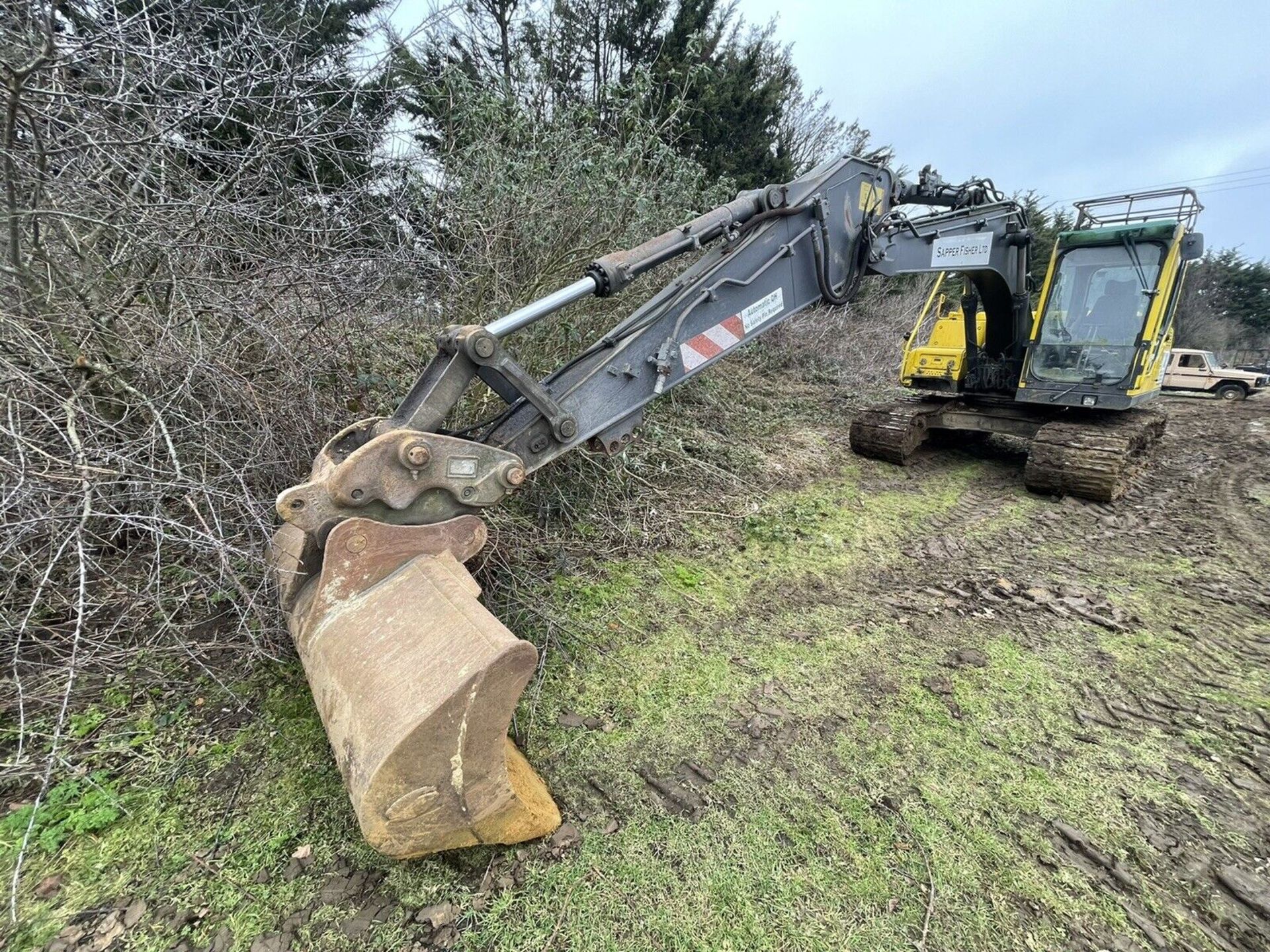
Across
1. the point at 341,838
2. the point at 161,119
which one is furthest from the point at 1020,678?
the point at 161,119

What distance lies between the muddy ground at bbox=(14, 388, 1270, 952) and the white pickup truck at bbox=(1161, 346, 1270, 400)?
49.3ft

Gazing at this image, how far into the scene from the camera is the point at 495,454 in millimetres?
2037

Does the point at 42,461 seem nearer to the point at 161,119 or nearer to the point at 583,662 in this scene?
the point at 161,119

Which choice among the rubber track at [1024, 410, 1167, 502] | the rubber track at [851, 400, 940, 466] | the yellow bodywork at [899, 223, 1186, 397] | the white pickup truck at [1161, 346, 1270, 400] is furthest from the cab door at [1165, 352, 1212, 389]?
the rubber track at [851, 400, 940, 466]

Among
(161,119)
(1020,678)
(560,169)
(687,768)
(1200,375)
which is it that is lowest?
(687,768)

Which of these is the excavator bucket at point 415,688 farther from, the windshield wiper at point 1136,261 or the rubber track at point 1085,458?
the windshield wiper at point 1136,261

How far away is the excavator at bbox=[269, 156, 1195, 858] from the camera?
1403mm

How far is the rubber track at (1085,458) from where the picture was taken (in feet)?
15.1

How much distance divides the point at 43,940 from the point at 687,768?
184 cm

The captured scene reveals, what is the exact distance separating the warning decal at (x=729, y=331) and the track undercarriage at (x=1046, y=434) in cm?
329

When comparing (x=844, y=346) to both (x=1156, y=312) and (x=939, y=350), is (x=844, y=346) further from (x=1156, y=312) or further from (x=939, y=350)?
(x=1156, y=312)

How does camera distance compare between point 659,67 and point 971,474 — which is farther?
point 659,67

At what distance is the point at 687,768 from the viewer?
2053 mm

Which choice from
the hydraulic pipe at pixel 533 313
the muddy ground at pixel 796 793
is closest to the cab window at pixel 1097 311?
the muddy ground at pixel 796 793
